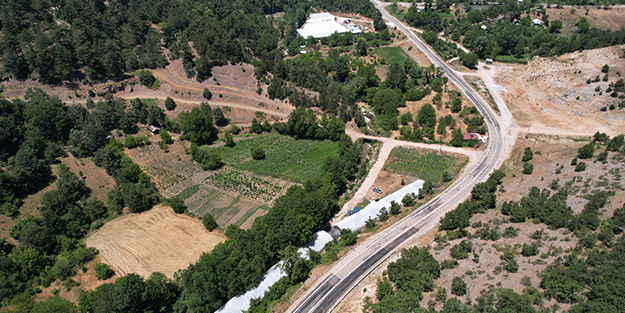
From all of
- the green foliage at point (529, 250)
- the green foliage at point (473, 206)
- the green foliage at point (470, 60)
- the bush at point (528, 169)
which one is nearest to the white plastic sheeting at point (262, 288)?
the green foliage at point (473, 206)

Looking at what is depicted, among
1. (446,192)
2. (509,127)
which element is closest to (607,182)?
(446,192)

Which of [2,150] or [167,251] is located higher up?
[2,150]

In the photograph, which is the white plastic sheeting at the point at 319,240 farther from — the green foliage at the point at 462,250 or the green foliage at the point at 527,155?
the green foliage at the point at 527,155

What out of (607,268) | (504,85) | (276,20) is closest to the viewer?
(607,268)

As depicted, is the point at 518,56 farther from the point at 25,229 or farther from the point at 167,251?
the point at 25,229

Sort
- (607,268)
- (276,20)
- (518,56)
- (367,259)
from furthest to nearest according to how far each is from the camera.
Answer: (276,20) → (518,56) → (367,259) → (607,268)

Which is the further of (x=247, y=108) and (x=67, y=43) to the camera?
(x=247, y=108)

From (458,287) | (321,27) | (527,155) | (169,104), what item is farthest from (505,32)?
(169,104)
